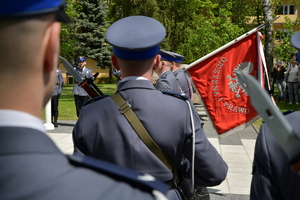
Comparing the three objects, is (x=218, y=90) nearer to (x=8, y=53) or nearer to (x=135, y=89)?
(x=135, y=89)

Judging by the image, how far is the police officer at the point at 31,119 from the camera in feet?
3.05

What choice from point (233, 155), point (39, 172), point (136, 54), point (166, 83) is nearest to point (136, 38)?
Answer: point (136, 54)

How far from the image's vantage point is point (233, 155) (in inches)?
324

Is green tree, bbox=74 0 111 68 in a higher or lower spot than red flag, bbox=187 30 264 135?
lower

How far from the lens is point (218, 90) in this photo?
6.34 meters

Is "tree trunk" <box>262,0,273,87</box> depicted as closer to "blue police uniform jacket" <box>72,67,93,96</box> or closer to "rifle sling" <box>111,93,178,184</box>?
"blue police uniform jacket" <box>72,67,93,96</box>

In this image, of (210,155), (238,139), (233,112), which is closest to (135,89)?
(210,155)

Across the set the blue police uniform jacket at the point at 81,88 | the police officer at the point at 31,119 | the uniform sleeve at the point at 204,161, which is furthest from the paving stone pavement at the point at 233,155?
the police officer at the point at 31,119

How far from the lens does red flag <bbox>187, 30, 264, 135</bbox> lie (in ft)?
19.9

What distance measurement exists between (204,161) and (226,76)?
12.6ft

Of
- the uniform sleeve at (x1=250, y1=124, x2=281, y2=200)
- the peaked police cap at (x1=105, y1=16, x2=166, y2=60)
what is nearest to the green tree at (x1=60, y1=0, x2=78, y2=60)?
the peaked police cap at (x1=105, y1=16, x2=166, y2=60)

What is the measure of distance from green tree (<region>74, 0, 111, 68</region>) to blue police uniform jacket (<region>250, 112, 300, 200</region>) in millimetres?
38825

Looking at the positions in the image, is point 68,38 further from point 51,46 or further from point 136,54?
point 51,46

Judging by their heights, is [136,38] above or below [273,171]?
above
